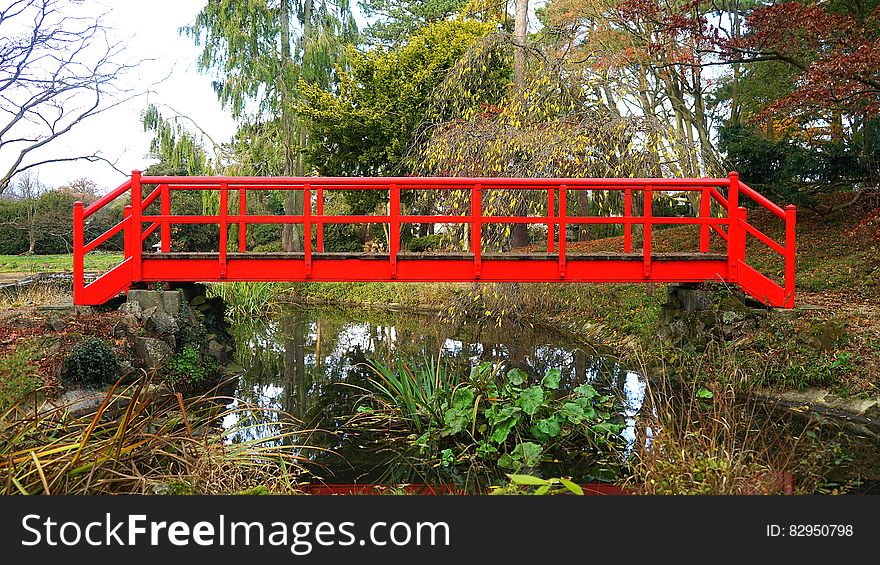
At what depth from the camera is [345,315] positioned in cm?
1580

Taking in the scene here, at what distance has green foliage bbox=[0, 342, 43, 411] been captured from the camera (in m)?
6.32

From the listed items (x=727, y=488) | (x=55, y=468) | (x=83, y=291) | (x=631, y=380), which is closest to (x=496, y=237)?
(x=631, y=380)

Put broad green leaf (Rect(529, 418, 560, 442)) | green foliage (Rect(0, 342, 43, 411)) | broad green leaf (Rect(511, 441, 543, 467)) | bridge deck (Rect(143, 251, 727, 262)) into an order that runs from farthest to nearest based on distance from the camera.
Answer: bridge deck (Rect(143, 251, 727, 262))
green foliage (Rect(0, 342, 43, 411))
broad green leaf (Rect(529, 418, 560, 442))
broad green leaf (Rect(511, 441, 543, 467))

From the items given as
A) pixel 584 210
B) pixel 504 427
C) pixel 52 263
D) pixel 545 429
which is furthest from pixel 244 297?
pixel 545 429

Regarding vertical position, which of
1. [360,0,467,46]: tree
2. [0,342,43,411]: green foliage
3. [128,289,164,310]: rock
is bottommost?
[0,342,43,411]: green foliage

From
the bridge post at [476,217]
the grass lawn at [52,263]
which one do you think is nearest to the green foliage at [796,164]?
the bridge post at [476,217]

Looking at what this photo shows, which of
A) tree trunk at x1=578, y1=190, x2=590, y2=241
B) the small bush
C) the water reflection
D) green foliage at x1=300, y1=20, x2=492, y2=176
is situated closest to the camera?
the water reflection

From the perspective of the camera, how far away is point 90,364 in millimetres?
7184

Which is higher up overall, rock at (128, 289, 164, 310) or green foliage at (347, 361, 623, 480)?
rock at (128, 289, 164, 310)

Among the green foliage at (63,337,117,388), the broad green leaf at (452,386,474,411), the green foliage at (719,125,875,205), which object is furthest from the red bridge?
the green foliage at (719,125,875,205)

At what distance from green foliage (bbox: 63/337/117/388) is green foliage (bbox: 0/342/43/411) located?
299mm

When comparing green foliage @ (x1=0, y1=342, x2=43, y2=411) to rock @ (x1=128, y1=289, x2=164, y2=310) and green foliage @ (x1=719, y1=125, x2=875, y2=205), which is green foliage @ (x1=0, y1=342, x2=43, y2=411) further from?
green foliage @ (x1=719, y1=125, x2=875, y2=205)

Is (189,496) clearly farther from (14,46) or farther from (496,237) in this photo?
(14,46)

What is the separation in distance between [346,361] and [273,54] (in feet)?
35.2
